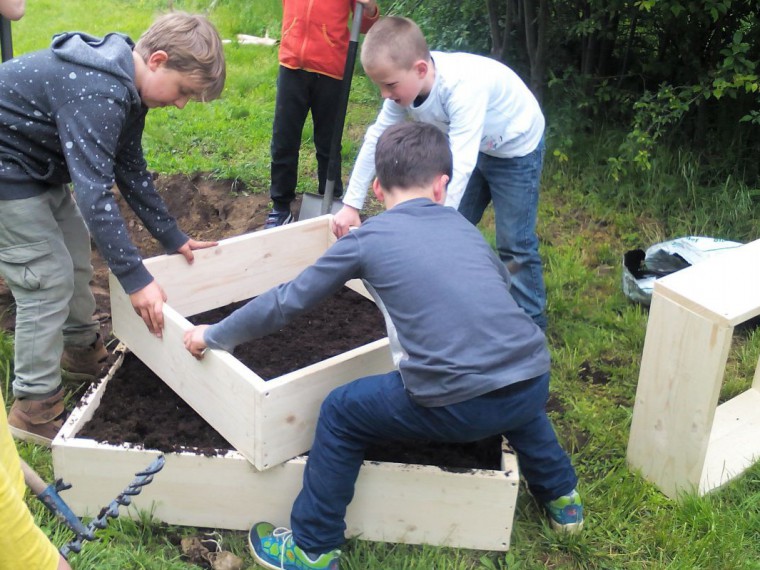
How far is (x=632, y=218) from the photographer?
15.3ft

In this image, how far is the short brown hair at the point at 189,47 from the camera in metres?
2.46

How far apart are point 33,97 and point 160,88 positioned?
378mm

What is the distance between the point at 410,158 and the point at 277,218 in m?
2.19

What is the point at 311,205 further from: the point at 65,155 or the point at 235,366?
the point at 235,366

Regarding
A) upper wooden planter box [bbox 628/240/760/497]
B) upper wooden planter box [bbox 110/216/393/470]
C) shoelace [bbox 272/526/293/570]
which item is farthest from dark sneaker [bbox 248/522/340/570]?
upper wooden planter box [bbox 628/240/760/497]

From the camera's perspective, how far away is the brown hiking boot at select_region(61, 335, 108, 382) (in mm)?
3129

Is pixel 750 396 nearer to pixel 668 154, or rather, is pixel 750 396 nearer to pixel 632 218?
pixel 632 218

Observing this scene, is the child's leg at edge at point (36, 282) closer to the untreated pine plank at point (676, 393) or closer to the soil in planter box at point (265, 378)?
the soil in planter box at point (265, 378)

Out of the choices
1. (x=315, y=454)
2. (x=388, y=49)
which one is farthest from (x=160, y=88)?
(x=315, y=454)

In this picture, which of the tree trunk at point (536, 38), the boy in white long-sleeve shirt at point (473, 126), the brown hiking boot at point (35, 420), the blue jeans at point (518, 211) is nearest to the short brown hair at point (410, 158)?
the boy in white long-sleeve shirt at point (473, 126)

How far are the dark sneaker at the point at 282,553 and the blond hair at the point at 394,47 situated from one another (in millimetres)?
1582

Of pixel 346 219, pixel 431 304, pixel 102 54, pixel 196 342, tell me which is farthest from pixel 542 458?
pixel 102 54

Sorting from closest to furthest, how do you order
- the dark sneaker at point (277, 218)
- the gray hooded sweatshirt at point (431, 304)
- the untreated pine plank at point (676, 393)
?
1. the gray hooded sweatshirt at point (431, 304)
2. the untreated pine plank at point (676, 393)
3. the dark sneaker at point (277, 218)

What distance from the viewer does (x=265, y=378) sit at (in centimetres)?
292
